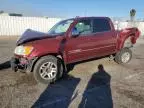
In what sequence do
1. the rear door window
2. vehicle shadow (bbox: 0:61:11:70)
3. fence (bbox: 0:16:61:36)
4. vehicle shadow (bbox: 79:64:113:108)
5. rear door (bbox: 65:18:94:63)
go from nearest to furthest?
vehicle shadow (bbox: 79:64:113:108) → rear door (bbox: 65:18:94:63) → the rear door window → vehicle shadow (bbox: 0:61:11:70) → fence (bbox: 0:16:61:36)

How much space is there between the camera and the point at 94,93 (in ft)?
16.8

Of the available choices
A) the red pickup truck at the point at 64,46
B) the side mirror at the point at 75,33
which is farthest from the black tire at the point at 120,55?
the side mirror at the point at 75,33

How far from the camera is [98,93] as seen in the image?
512cm

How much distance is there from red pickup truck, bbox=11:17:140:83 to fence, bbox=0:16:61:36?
46.6ft

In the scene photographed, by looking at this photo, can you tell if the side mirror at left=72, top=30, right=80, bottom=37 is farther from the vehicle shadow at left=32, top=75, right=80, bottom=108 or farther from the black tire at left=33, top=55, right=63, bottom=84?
the vehicle shadow at left=32, top=75, right=80, bottom=108

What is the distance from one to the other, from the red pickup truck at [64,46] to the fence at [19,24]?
14.2m

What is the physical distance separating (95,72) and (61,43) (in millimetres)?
1776

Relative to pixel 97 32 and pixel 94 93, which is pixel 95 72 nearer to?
pixel 97 32

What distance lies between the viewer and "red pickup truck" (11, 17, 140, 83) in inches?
226

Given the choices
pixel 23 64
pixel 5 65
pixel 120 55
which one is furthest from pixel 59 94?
pixel 120 55

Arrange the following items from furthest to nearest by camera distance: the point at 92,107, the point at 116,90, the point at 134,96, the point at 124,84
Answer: the point at 124,84 → the point at 116,90 → the point at 134,96 → the point at 92,107

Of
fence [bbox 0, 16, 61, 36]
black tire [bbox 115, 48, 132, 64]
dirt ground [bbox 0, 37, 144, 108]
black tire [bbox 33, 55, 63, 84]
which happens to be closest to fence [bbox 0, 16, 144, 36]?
fence [bbox 0, 16, 61, 36]

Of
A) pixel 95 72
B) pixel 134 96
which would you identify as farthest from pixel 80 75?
pixel 134 96

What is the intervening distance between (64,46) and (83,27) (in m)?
1.12
